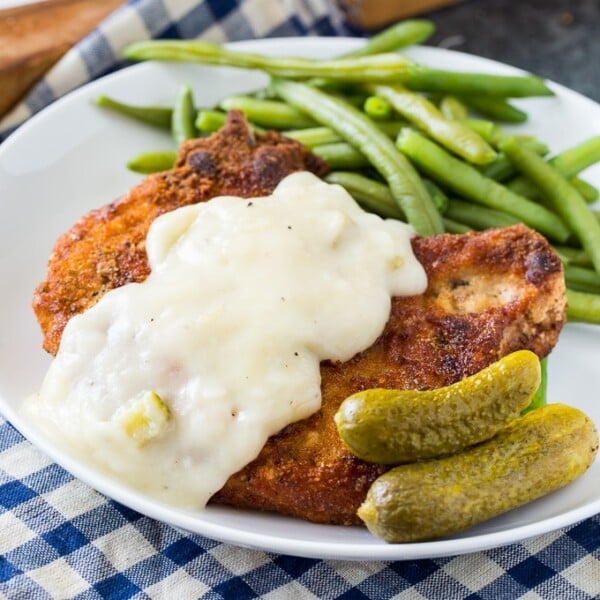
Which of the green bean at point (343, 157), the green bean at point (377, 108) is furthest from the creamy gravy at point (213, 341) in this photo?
the green bean at point (377, 108)

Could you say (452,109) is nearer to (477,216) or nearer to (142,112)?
(477,216)

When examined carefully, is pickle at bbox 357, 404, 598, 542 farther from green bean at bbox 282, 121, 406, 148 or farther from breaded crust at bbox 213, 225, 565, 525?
green bean at bbox 282, 121, 406, 148

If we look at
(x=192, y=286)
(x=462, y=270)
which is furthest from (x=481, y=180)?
(x=192, y=286)

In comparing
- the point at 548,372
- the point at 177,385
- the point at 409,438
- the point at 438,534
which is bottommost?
the point at 548,372

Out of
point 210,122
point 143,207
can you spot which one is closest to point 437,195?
point 210,122

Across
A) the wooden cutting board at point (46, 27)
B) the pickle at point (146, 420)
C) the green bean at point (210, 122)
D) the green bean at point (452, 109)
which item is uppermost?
the wooden cutting board at point (46, 27)

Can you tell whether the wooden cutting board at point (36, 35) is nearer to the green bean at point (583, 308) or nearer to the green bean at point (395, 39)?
the green bean at point (395, 39)

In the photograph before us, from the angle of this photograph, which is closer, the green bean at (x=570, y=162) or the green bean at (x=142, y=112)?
the green bean at (x=570, y=162)

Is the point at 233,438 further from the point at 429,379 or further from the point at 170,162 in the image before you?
the point at 170,162
